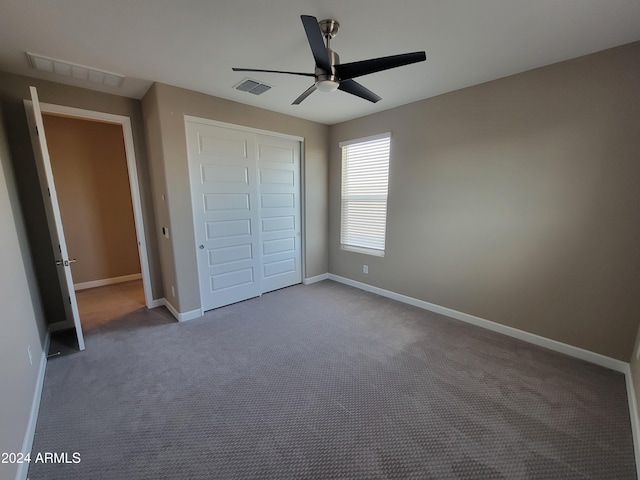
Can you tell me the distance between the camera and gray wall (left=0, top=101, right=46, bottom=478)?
134cm

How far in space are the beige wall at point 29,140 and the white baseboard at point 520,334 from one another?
159 inches

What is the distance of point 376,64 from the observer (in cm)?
165

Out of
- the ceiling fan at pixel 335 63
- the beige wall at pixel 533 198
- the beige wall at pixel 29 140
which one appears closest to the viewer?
the ceiling fan at pixel 335 63

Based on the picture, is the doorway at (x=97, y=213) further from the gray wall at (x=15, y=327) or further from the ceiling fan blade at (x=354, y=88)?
the ceiling fan blade at (x=354, y=88)

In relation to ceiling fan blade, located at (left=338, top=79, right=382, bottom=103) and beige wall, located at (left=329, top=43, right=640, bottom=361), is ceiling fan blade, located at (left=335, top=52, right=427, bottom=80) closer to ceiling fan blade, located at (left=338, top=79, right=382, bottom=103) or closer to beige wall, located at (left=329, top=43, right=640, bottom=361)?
ceiling fan blade, located at (left=338, top=79, right=382, bottom=103)

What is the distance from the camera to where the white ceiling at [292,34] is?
61.9 inches

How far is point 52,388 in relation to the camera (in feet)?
6.57

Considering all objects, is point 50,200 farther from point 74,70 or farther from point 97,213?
point 97,213

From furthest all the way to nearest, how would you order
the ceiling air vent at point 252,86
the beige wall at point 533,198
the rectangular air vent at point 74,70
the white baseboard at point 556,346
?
the ceiling air vent at point 252,86 < the rectangular air vent at point 74,70 < the beige wall at point 533,198 < the white baseboard at point 556,346

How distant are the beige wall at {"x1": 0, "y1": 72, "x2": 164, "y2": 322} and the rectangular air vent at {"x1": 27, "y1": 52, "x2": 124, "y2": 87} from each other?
0.32 meters

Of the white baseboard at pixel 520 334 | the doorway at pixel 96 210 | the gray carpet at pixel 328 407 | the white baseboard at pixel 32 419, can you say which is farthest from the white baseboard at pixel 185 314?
the white baseboard at pixel 520 334

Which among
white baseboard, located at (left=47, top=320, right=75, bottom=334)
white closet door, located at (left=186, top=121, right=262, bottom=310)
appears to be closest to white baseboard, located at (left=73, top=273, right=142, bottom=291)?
white baseboard, located at (left=47, top=320, right=75, bottom=334)

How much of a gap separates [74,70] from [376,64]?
2.79 metres

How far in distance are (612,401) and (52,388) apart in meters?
4.29
